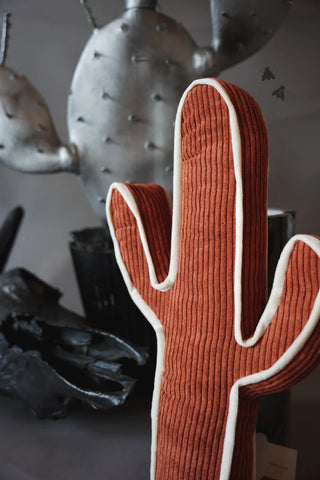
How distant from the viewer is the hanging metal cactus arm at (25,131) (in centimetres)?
55

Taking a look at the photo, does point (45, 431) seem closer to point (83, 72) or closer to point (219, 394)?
point (219, 394)

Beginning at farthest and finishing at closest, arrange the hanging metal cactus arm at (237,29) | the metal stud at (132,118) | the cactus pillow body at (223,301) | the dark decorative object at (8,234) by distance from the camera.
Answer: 1. the dark decorative object at (8,234)
2. the metal stud at (132,118)
3. the hanging metal cactus arm at (237,29)
4. the cactus pillow body at (223,301)

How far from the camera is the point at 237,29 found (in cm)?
43

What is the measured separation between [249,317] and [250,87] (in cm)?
17

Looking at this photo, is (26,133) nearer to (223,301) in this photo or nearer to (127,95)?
(127,95)

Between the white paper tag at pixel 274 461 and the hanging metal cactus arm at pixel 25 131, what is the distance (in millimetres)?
396

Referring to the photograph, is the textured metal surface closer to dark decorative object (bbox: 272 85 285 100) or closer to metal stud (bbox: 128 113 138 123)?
metal stud (bbox: 128 113 138 123)

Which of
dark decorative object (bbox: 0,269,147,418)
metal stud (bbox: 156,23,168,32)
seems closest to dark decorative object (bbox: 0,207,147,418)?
dark decorative object (bbox: 0,269,147,418)

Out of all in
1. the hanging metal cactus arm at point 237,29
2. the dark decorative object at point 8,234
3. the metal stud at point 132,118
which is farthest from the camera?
the dark decorative object at point 8,234

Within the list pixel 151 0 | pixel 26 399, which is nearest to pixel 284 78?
pixel 151 0

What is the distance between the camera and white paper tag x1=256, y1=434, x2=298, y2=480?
37cm

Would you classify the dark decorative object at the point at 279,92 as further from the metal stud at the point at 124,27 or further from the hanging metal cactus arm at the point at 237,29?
the metal stud at the point at 124,27

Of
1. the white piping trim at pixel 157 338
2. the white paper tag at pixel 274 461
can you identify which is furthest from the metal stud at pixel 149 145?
the white paper tag at pixel 274 461

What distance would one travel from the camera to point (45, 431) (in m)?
0.49
